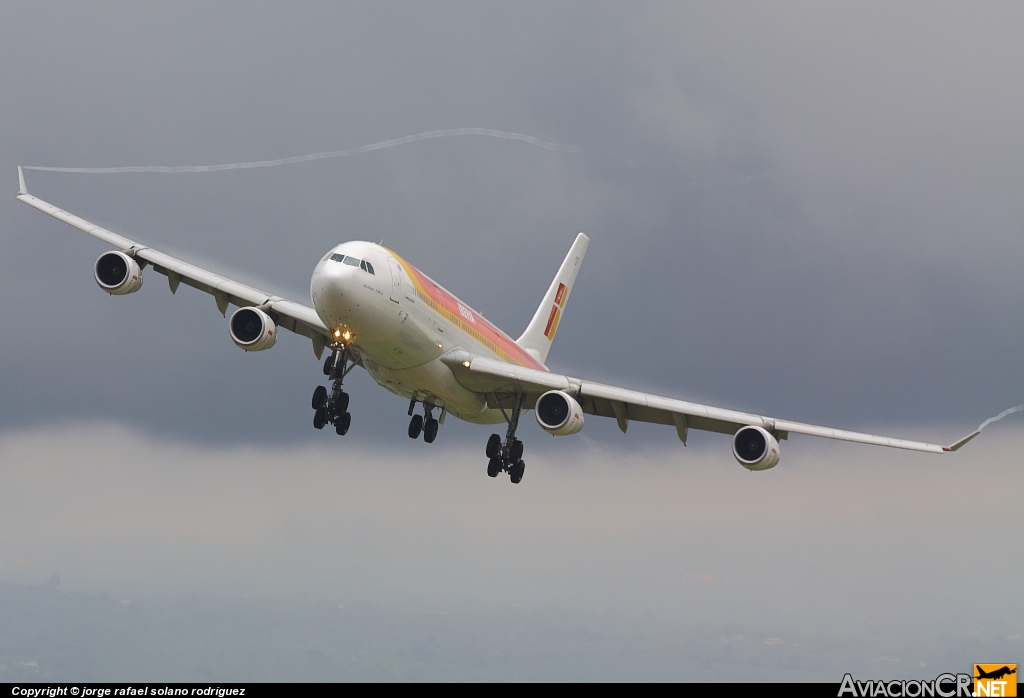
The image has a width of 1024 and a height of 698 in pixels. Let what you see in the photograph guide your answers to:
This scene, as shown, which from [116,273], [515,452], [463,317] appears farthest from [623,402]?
[116,273]

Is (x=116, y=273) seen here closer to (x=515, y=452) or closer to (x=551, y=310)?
(x=515, y=452)

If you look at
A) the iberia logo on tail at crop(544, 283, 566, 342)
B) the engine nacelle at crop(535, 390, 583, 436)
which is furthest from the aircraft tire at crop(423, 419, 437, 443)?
the iberia logo on tail at crop(544, 283, 566, 342)

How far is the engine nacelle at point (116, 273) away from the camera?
44594 millimetres

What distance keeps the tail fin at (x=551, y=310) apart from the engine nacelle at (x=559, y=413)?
66.0 ft

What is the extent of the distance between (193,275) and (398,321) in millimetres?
12962

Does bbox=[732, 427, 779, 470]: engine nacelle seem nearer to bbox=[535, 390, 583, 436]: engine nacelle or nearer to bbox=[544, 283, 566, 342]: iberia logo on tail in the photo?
bbox=[535, 390, 583, 436]: engine nacelle

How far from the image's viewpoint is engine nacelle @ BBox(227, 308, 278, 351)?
42.1 metres

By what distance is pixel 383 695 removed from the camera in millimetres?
74688

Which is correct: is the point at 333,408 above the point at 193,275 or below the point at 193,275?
below

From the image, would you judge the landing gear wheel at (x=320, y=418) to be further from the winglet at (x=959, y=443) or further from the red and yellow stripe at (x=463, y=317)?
the winglet at (x=959, y=443)

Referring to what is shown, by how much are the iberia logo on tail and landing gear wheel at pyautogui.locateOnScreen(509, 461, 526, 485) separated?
812 inches

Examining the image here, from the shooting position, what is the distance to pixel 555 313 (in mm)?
68750

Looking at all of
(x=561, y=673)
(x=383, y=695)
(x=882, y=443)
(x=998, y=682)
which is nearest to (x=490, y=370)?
(x=882, y=443)

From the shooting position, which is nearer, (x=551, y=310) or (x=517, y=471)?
(x=517, y=471)
